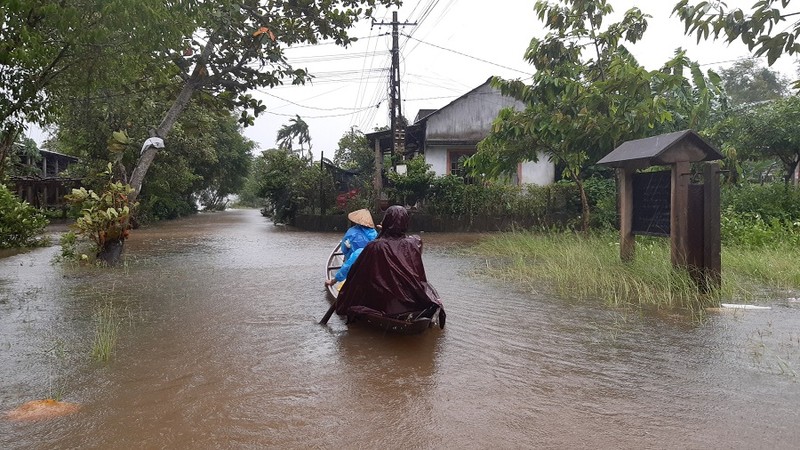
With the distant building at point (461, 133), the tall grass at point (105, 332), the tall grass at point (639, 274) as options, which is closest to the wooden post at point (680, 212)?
the tall grass at point (639, 274)

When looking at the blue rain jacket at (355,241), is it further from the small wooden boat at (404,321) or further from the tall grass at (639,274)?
the tall grass at (639,274)

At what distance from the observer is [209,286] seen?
367 inches

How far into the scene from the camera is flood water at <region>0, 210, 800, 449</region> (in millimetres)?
3559

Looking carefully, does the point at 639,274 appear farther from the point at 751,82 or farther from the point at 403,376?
the point at 751,82

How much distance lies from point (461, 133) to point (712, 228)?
54.8 ft

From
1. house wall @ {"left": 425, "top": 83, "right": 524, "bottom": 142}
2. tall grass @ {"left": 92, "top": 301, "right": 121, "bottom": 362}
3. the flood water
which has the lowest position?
the flood water

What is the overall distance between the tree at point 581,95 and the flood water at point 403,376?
508cm

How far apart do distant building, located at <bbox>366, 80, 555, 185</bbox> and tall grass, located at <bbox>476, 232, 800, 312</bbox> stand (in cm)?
1179

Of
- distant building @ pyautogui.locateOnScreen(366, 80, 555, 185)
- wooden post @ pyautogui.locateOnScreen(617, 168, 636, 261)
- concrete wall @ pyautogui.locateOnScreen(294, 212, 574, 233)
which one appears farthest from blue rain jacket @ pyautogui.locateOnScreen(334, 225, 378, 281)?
distant building @ pyautogui.locateOnScreen(366, 80, 555, 185)

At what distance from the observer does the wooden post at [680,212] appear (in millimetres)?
7594

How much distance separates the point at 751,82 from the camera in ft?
121

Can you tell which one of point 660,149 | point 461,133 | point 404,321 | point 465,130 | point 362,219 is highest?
point 465,130

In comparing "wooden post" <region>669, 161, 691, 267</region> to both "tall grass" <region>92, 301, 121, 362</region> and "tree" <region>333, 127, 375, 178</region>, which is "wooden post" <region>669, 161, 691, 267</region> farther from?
"tree" <region>333, 127, 375, 178</region>

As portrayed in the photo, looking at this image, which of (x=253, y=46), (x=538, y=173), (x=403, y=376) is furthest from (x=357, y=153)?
(x=403, y=376)
